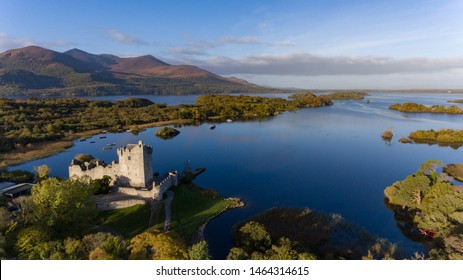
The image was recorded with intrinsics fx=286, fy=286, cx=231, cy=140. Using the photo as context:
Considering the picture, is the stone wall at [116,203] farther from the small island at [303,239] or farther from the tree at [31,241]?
the small island at [303,239]

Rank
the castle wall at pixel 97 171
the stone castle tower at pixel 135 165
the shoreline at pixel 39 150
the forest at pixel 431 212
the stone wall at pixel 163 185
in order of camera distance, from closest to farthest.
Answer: the forest at pixel 431 212
the stone wall at pixel 163 185
the stone castle tower at pixel 135 165
the castle wall at pixel 97 171
the shoreline at pixel 39 150

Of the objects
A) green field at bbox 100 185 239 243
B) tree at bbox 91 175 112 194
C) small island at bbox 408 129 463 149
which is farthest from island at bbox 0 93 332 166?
small island at bbox 408 129 463 149

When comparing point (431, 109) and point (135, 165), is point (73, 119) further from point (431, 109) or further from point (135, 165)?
point (431, 109)

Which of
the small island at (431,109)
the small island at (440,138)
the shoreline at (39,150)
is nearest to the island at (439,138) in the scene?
the small island at (440,138)

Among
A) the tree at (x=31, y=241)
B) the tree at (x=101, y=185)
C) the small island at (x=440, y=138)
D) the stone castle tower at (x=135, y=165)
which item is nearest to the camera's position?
the tree at (x=31, y=241)

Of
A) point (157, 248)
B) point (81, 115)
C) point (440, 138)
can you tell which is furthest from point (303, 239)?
point (81, 115)

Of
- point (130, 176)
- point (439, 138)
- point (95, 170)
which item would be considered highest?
point (439, 138)
